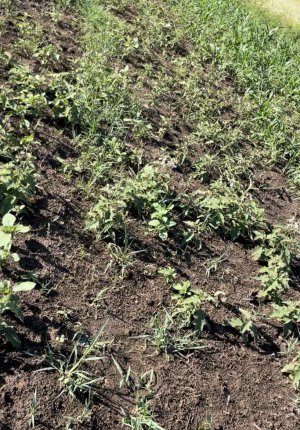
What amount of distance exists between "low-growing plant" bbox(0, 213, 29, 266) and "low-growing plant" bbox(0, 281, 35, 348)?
192mm

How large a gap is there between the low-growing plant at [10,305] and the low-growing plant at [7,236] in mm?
192

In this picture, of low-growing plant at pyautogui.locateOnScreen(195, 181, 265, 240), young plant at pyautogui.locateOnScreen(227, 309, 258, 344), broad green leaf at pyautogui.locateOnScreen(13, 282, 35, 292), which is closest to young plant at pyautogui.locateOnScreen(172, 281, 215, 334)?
young plant at pyautogui.locateOnScreen(227, 309, 258, 344)

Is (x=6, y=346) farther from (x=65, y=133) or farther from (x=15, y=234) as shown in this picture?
(x=65, y=133)

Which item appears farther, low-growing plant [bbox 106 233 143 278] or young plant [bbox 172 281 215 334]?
low-growing plant [bbox 106 233 143 278]

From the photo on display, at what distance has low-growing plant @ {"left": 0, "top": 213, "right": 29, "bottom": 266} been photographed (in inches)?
116

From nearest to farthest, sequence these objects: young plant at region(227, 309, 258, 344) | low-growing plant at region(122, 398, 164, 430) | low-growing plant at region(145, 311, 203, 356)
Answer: low-growing plant at region(122, 398, 164, 430) < low-growing plant at region(145, 311, 203, 356) < young plant at region(227, 309, 258, 344)

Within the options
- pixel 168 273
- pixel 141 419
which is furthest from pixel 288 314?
pixel 141 419

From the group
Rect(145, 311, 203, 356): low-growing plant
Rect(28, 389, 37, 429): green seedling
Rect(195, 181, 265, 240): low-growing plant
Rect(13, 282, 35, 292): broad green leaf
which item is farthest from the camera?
Rect(195, 181, 265, 240): low-growing plant

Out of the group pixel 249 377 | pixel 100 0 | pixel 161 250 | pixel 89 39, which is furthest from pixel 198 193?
pixel 100 0

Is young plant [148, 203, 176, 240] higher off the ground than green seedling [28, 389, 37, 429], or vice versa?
young plant [148, 203, 176, 240]

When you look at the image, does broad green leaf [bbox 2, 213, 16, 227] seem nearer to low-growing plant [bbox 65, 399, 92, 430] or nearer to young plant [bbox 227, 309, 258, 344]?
low-growing plant [bbox 65, 399, 92, 430]

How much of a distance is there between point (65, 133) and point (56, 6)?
96.5 inches

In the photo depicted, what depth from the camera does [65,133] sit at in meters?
4.34

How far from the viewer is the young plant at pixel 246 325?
3.38 meters
